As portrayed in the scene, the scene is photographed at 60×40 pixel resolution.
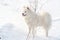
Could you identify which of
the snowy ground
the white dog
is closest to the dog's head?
the white dog

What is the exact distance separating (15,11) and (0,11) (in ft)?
1.58

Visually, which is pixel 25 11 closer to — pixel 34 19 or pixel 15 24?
pixel 34 19

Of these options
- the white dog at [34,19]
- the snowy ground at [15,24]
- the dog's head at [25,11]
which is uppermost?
the dog's head at [25,11]

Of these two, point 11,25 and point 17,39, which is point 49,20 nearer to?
point 17,39

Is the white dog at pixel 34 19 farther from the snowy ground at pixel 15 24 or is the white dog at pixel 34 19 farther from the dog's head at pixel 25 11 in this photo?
the snowy ground at pixel 15 24

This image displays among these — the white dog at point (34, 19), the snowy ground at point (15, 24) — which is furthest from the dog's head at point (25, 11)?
the snowy ground at point (15, 24)

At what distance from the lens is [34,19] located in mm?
3498

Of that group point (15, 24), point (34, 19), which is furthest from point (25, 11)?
point (15, 24)

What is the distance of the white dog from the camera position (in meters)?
3.38

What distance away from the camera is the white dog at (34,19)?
3.38 meters

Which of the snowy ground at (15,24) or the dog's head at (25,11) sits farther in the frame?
the snowy ground at (15,24)

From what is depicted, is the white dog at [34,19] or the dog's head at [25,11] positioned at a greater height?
the dog's head at [25,11]

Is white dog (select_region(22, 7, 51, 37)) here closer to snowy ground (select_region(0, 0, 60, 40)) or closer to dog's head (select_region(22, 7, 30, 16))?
dog's head (select_region(22, 7, 30, 16))

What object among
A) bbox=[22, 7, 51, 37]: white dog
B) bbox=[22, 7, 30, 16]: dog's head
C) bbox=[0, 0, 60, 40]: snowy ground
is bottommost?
bbox=[0, 0, 60, 40]: snowy ground
